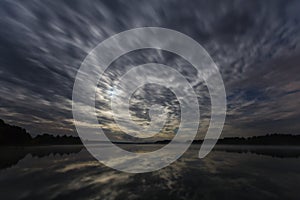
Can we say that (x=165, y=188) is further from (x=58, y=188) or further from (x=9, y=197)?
(x=9, y=197)

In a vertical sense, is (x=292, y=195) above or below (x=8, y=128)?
below

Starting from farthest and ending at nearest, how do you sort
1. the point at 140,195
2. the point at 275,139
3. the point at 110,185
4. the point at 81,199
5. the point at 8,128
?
the point at 275,139 → the point at 8,128 → the point at 110,185 → the point at 140,195 → the point at 81,199

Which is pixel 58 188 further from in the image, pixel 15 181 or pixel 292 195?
pixel 292 195

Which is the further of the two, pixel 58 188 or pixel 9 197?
pixel 58 188

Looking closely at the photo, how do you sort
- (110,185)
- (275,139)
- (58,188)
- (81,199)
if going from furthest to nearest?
1. (275,139)
2. (110,185)
3. (58,188)
4. (81,199)

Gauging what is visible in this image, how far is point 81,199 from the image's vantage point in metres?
9.06

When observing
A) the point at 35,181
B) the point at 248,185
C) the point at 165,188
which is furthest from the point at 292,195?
the point at 35,181

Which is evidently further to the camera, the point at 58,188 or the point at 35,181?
the point at 35,181

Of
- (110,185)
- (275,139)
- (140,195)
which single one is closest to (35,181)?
(110,185)

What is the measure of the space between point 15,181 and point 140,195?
1183 cm

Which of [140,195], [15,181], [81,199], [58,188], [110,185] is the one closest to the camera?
[81,199]

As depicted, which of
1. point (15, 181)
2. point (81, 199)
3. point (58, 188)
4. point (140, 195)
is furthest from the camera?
point (15, 181)

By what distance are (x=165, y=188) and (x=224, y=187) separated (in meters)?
4.77

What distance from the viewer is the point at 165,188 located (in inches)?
446
